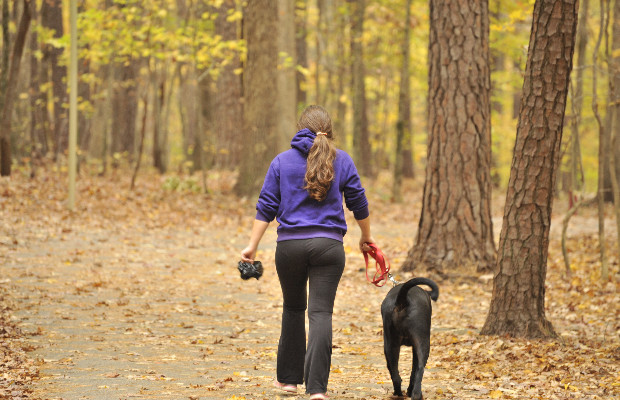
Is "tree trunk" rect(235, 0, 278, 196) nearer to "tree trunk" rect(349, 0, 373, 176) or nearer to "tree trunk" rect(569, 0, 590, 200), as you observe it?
"tree trunk" rect(349, 0, 373, 176)

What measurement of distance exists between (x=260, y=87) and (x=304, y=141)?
1375cm

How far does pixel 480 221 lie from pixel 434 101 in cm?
192

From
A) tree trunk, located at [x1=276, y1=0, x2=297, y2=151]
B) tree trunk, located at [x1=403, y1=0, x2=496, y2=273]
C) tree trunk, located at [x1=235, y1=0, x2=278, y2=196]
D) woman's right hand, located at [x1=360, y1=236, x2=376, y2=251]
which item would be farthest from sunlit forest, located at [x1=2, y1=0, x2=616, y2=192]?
woman's right hand, located at [x1=360, y1=236, x2=376, y2=251]

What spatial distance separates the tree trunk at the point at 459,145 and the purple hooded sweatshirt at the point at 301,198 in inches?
229

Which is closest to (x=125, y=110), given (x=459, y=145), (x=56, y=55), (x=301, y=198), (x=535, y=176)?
(x=56, y=55)

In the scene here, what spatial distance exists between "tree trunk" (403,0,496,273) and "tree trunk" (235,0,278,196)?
8217 millimetres

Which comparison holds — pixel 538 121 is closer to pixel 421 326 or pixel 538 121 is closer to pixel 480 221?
pixel 421 326

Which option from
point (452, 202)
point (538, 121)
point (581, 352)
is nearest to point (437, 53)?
point (452, 202)

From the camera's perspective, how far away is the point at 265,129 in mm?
18406

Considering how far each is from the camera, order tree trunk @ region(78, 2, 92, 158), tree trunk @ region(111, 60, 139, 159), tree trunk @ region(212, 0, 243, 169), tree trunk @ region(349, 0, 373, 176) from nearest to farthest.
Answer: tree trunk @ region(78, 2, 92, 158) → tree trunk @ region(349, 0, 373, 176) → tree trunk @ region(212, 0, 243, 169) → tree trunk @ region(111, 60, 139, 159)

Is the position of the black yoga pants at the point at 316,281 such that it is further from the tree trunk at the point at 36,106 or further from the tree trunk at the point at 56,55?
the tree trunk at the point at 36,106

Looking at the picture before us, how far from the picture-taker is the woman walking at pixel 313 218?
187 inches

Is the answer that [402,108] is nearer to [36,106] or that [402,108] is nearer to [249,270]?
[36,106]

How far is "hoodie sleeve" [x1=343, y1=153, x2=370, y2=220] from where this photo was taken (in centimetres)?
492
